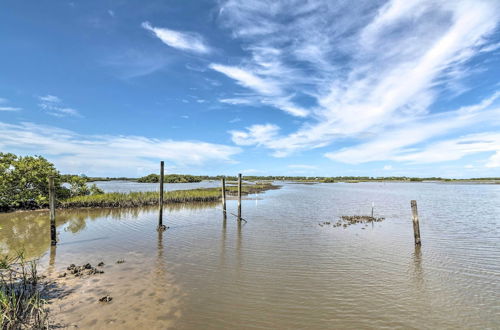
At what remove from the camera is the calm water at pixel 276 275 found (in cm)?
692

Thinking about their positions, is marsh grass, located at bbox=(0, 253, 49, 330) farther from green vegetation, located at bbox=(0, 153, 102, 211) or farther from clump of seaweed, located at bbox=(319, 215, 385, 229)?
green vegetation, located at bbox=(0, 153, 102, 211)

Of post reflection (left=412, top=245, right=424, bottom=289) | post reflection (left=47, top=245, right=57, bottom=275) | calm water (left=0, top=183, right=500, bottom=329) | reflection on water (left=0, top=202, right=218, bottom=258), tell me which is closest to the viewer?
calm water (left=0, top=183, right=500, bottom=329)

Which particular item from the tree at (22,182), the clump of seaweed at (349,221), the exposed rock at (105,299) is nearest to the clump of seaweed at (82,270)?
the exposed rock at (105,299)

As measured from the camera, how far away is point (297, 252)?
1298cm

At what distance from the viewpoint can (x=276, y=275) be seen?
990 cm

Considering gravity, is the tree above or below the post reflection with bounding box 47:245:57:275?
above

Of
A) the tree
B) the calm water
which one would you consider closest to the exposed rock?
the calm water

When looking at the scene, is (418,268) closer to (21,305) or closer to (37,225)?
(21,305)

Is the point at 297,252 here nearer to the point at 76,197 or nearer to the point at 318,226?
the point at 318,226

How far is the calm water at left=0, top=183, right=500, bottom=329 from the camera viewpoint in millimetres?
6922

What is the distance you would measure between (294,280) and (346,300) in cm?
202

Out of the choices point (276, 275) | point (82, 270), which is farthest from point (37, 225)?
point (276, 275)

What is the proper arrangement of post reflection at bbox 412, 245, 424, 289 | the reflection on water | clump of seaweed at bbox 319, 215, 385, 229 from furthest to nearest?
clump of seaweed at bbox 319, 215, 385, 229 < the reflection on water < post reflection at bbox 412, 245, 424, 289

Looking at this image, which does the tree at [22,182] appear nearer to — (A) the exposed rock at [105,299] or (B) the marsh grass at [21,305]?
(B) the marsh grass at [21,305]
